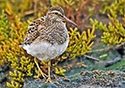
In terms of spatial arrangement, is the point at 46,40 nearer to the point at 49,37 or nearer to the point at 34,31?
the point at 49,37

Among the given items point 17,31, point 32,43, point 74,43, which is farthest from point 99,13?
point 32,43

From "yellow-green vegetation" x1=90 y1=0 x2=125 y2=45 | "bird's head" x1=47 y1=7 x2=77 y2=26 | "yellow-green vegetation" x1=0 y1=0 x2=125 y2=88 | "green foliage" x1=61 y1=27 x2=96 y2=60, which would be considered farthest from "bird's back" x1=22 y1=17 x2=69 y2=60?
"yellow-green vegetation" x1=90 y1=0 x2=125 y2=45

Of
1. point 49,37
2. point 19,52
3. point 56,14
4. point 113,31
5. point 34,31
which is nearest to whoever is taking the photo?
point 49,37

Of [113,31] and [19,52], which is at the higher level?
[113,31]

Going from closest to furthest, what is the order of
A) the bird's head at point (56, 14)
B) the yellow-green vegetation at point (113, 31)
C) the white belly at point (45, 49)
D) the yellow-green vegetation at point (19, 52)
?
the white belly at point (45, 49), the bird's head at point (56, 14), the yellow-green vegetation at point (19, 52), the yellow-green vegetation at point (113, 31)

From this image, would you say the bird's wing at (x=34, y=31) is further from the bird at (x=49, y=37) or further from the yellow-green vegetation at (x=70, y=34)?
the yellow-green vegetation at (x=70, y=34)

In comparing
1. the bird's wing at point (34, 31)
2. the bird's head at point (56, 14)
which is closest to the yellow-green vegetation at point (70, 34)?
the bird's wing at point (34, 31)

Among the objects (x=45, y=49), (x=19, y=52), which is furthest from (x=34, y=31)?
(x=19, y=52)

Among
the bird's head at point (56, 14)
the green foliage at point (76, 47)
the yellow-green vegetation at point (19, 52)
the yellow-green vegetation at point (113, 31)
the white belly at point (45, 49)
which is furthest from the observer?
the yellow-green vegetation at point (113, 31)

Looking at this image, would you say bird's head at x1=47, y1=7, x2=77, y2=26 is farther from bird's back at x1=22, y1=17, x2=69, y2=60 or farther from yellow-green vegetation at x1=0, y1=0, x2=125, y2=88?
yellow-green vegetation at x1=0, y1=0, x2=125, y2=88
